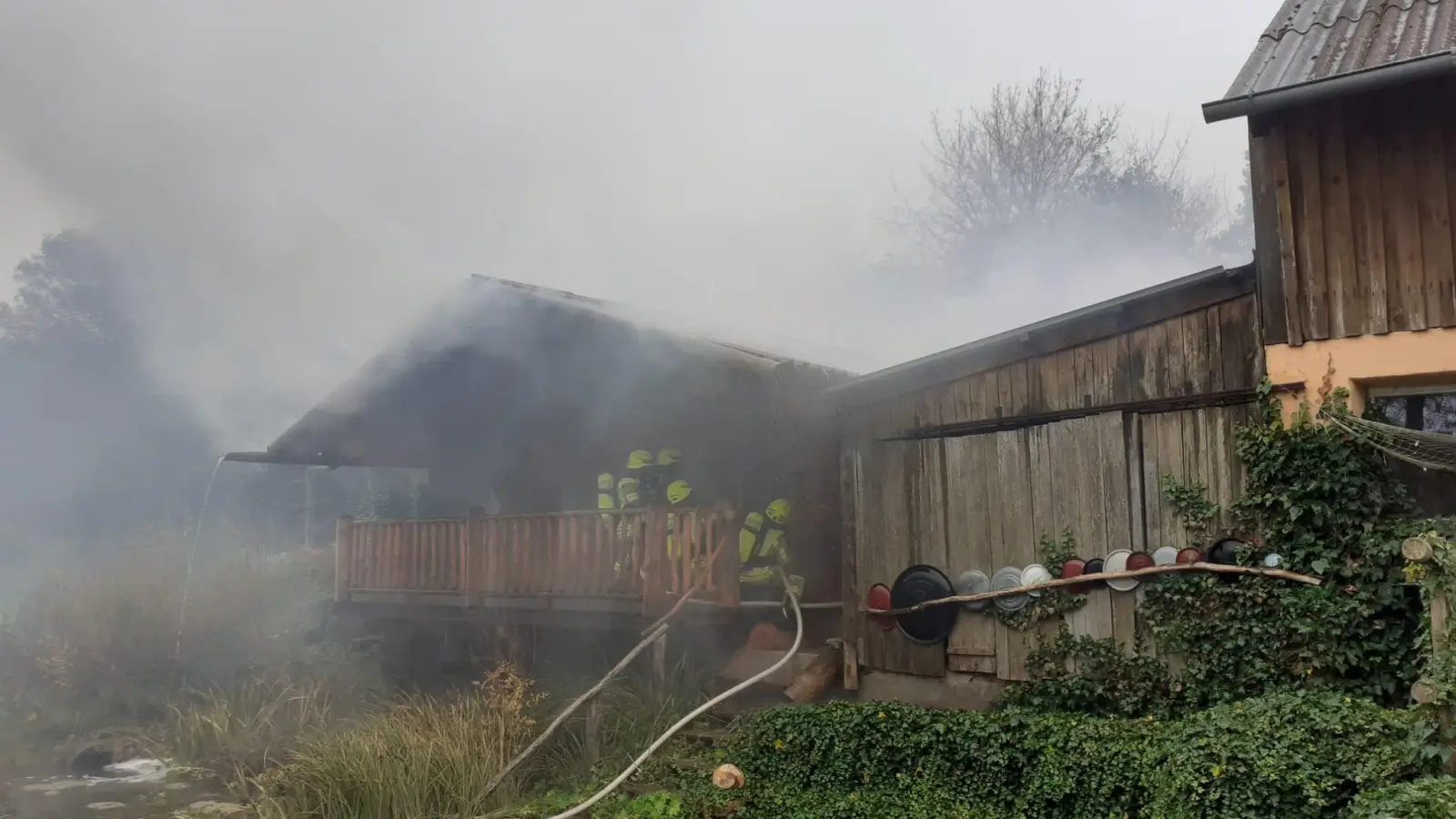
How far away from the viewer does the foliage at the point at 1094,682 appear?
612 cm

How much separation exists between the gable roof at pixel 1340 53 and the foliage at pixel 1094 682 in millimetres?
3349

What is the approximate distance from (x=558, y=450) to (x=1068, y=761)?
8081mm

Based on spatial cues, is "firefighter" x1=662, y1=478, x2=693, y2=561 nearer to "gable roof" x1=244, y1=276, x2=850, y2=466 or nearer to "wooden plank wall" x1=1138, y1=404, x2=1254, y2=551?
"gable roof" x1=244, y1=276, x2=850, y2=466

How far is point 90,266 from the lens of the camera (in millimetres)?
16203

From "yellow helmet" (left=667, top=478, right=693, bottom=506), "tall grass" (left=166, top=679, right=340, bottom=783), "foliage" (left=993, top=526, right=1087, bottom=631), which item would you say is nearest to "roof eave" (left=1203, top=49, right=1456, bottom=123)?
"foliage" (left=993, top=526, right=1087, bottom=631)

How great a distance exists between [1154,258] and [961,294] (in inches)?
169

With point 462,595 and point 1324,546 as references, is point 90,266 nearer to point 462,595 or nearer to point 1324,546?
point 462,595

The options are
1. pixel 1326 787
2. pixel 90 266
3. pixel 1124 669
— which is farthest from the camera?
pixel 90 266

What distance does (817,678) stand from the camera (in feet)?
26.2

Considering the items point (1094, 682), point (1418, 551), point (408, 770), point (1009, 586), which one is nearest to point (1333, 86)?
point (1418, 551)

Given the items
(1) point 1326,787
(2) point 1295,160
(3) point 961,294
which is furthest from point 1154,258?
(1) point 1326,787

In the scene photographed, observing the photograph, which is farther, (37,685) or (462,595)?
(37,685)

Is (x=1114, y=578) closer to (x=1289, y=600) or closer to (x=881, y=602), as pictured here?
(x=1289, y=600)

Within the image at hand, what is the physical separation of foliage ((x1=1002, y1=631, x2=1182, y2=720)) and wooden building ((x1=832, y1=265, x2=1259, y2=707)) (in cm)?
14
